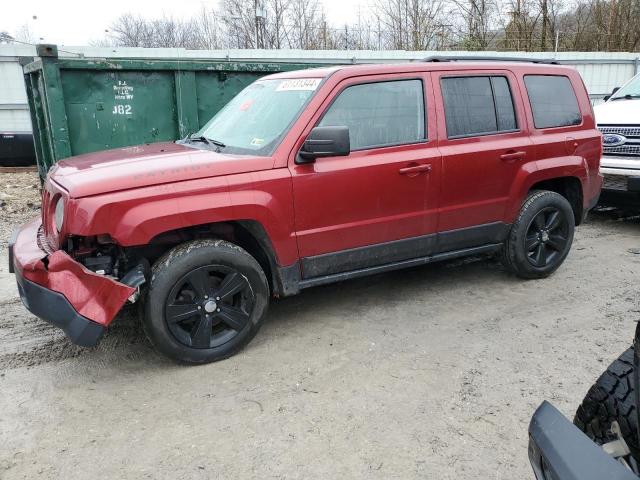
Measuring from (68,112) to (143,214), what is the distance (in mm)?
3997

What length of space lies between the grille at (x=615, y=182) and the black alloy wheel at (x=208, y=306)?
5.13 meters

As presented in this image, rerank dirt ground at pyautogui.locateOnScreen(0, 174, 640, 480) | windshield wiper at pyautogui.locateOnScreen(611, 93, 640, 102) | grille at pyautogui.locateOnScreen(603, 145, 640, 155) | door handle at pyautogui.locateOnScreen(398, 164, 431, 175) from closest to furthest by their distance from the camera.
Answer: dirt ground at pyautogui.locateOnScreen(0, 174, 640, 480) → door handle at pyautogui.locateOnScreen(398, 164, 431, 175) → grille at pyautogui.locateOnScreen(603, 145, 640, 155) → windshield wiper at pyautogui.locateOnScreen(611, 93, 640, 102)

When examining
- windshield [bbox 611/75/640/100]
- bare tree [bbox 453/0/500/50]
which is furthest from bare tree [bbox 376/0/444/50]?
windshield [bbox 611/75/640/100]

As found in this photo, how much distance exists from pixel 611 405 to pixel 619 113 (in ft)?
20.0

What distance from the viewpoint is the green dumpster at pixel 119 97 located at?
621 cm

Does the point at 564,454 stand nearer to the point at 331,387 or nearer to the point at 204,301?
the point at 331,387

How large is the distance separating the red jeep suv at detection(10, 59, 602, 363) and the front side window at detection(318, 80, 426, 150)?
0.03 feet

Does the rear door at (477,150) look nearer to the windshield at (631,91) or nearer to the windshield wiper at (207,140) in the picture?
the windshield wiper at (207,140)

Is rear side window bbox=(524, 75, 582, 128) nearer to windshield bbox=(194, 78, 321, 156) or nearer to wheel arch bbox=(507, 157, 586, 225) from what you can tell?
wheel arch bbox=(507, 157, 586, 225)

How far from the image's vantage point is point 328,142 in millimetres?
3434

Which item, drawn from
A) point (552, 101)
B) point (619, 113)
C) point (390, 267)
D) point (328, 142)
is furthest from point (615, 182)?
point (328, 142)

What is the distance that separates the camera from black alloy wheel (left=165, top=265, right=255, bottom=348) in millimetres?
3363

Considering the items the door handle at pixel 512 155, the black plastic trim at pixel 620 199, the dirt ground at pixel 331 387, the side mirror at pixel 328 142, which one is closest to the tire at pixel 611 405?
the dirt ground at pixel 331 387

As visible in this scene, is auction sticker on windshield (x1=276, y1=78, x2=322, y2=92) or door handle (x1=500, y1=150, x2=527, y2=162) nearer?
auction sticker on windshield (x1=276, y1=78, x2=322, y2=92)
